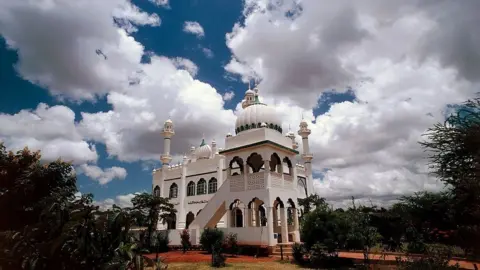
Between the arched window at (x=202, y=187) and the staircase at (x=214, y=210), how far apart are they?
10.6 m

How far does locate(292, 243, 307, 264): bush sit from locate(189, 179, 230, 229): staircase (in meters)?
6.59

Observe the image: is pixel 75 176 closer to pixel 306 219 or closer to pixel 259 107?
pixel 306 219

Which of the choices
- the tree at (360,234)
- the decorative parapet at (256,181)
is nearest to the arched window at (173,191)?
the decorative parapet at (256,181)

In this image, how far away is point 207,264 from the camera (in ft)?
51.4

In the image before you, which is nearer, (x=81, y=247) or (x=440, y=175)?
(x=81, y=247)

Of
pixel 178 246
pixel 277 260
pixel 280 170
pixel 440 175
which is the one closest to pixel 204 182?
pixel 178 246

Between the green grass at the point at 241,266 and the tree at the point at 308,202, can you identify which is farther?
the tree at the point at 308,202

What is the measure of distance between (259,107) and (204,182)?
1360cm

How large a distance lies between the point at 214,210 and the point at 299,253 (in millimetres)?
7579

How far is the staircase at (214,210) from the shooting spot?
859 inches

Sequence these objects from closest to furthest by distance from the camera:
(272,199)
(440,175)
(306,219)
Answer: (440,175), (306,219), (272,199)

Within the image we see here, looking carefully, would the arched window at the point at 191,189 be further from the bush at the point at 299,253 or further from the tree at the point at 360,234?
the tree at the point at 360,234

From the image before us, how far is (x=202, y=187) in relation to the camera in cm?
3328

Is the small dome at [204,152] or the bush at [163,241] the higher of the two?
the small dome at [204,152]
